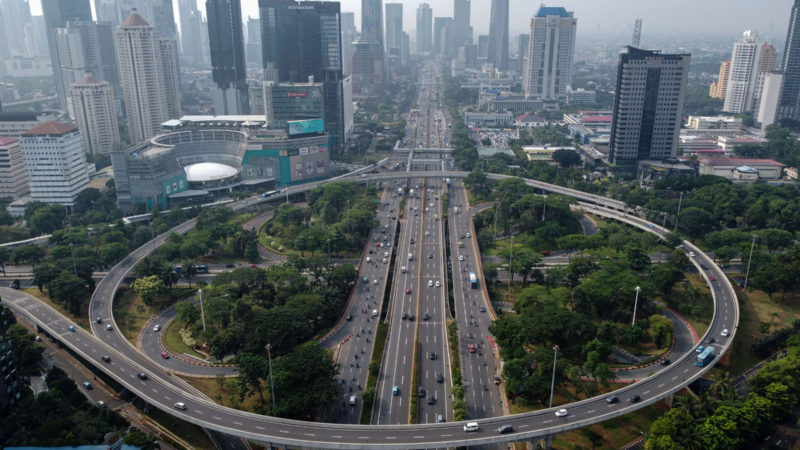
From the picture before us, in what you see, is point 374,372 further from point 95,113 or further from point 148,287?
point 95,113

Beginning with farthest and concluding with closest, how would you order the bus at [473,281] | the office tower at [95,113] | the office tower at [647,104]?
the office tower at [95,113]
the office tower at [647,104]
the bus at [473,281]

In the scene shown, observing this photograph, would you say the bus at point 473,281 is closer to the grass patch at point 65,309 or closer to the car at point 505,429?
the car at point 505,429

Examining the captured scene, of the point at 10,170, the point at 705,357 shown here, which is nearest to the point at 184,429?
the point at 705,357

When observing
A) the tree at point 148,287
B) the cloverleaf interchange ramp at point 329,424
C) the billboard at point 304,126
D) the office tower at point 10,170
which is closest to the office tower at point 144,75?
the office tower at point 10,170

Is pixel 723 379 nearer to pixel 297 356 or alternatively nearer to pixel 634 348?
pixel 634 348

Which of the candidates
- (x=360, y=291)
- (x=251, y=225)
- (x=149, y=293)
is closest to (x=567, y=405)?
(x=360, y=291)

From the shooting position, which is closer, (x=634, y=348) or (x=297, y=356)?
(x=297, y=356)
